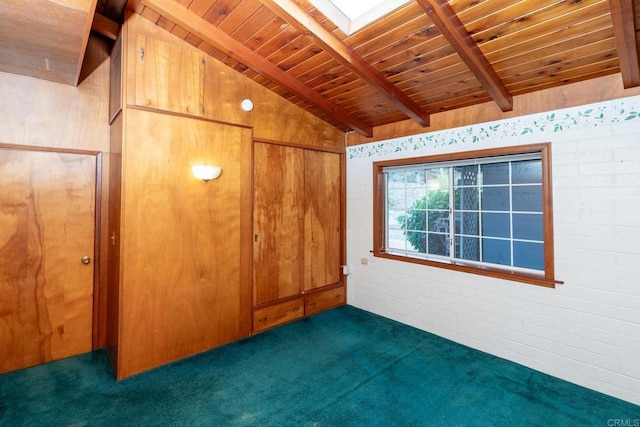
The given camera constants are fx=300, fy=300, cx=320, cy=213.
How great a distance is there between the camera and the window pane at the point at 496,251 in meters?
2.86

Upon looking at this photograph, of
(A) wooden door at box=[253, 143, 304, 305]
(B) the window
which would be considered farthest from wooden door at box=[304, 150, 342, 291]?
(B) the window

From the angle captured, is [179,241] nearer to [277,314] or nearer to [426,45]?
[277,314]

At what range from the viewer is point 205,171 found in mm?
2740

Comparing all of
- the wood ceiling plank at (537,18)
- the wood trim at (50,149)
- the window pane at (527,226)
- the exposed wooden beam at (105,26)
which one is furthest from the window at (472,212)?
the wood trim at (50,149)

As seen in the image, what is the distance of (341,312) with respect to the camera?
3863mm

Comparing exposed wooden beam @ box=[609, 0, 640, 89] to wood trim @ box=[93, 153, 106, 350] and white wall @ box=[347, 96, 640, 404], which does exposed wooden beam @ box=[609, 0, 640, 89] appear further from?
wood trim @ box=[93, 153, 106, 350]

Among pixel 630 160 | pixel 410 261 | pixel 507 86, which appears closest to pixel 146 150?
pixel 410 261

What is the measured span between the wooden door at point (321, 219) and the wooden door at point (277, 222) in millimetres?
111

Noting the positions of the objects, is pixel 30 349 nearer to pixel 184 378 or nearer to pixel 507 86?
pixel 184 378

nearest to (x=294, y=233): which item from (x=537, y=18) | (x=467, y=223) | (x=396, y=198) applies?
(x=396, y=198)

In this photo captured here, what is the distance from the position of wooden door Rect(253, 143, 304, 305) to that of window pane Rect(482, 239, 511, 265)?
200 cm

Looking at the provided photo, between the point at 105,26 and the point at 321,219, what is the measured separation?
2795mm

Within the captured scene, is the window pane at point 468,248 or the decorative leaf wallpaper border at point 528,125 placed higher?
the decorative leaf wallpaper border at point 528,125

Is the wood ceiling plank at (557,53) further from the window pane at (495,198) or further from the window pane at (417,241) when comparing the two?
the window pane at (417,241)
